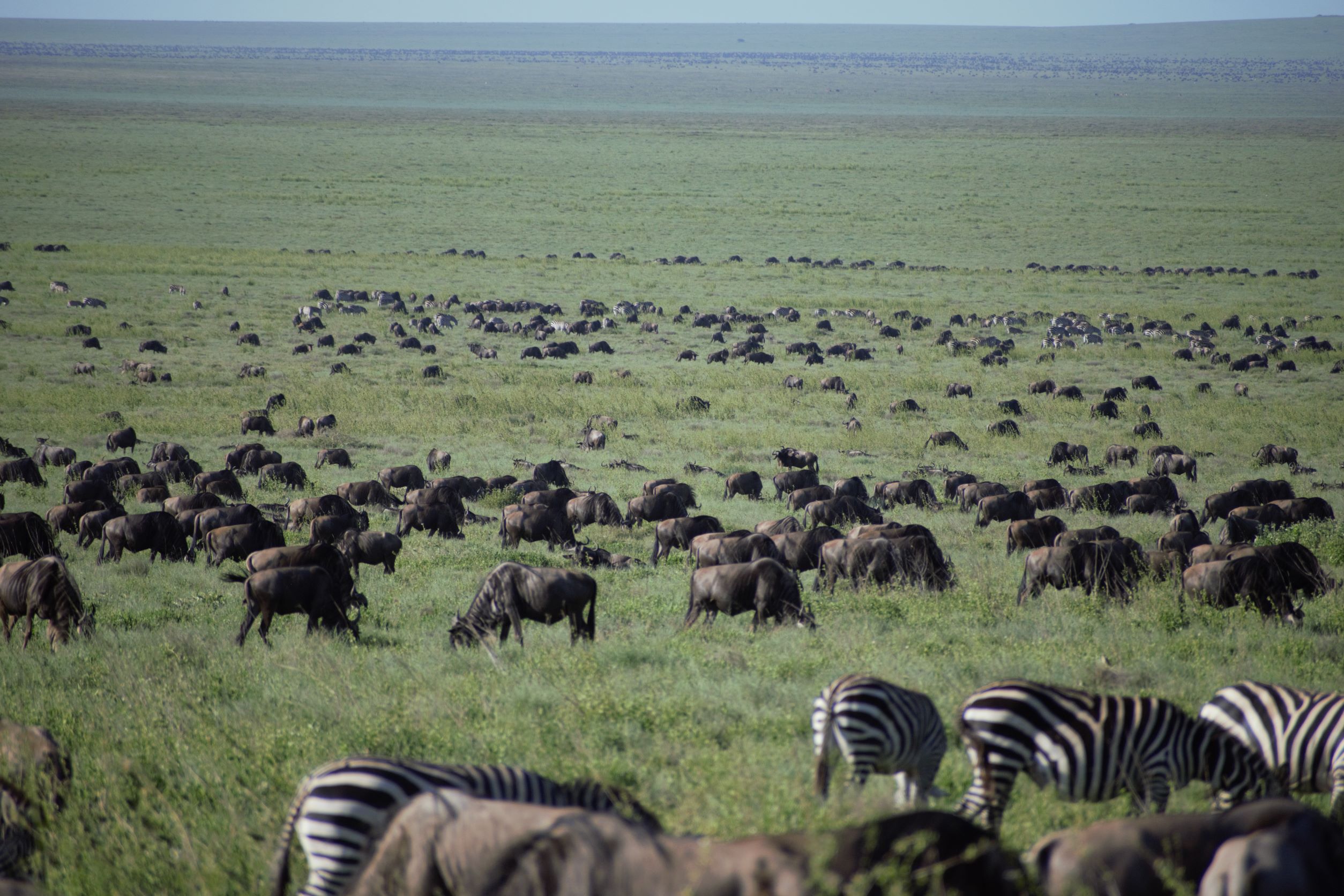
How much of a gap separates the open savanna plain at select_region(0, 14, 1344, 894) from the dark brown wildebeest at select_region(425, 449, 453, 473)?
1376 millimetres

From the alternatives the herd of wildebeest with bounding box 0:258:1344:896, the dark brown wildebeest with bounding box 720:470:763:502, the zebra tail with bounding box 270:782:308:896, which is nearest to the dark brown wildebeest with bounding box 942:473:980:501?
the herd of wildebeest with bounding box 0:258:1344:896

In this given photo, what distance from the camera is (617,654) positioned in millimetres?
10031

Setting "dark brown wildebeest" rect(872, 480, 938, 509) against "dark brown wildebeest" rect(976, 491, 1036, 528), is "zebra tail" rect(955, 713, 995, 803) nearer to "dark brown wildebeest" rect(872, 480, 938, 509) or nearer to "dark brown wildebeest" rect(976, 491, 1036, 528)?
"dark brown wildebeest" rect(976, 491, 1036, 528)

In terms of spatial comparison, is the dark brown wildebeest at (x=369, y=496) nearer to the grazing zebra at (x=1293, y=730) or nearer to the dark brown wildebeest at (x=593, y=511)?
the dark brown wildebeest at (x=593, y=511)

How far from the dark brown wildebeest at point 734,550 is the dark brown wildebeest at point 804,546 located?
3.39 ft

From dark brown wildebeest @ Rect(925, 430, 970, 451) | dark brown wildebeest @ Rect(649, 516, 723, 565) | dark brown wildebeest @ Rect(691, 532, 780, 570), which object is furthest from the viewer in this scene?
dark brown wildebeest @ Rect(925, 430, 970, 451)

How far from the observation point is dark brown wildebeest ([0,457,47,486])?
2175 centimetres

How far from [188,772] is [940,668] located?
6017 mm

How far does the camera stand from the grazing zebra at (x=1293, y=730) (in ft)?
21.0

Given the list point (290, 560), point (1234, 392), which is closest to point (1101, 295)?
point (1234, 392)

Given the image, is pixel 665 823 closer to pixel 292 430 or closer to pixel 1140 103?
pixel 292 430

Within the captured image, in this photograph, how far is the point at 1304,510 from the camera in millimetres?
18891

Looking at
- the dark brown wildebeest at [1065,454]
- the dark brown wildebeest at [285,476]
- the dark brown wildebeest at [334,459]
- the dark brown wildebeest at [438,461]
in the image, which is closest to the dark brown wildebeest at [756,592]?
the dark brown wildebeest at [285,476]

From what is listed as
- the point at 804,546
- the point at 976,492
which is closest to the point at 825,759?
the point at 804,546
